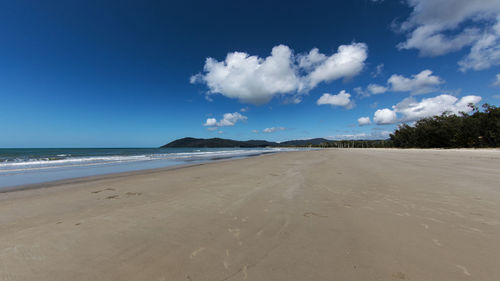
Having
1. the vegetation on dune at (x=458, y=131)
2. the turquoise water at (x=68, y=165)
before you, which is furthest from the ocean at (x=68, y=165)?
the vegetation on dune at (x=458, y=131)

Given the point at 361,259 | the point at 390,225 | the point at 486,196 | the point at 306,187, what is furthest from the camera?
the point at 306,187

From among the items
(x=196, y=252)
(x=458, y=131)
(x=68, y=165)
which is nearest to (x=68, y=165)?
(x=68, y=165)

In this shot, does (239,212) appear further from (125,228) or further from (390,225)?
(390,225)

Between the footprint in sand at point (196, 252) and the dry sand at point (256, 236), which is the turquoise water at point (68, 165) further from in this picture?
the footprint in sand at point (196, 252)

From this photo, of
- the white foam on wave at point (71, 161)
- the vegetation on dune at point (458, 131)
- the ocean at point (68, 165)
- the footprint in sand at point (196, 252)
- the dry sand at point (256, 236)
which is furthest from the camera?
the vegetation on dune at point (458, 131)

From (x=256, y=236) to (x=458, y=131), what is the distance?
66.5 m

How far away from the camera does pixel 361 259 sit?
2330 millimetres

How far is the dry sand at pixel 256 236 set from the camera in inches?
84.7

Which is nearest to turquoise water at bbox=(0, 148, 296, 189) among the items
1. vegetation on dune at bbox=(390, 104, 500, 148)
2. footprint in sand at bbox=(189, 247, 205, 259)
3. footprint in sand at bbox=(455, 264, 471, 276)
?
footprint in sand at bbox=(189, 247, 205, 259)

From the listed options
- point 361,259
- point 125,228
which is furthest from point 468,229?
point 125,228

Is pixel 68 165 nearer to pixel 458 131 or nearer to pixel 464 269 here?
pixel 464 269

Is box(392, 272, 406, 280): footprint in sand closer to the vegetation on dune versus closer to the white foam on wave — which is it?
the white foam on wave

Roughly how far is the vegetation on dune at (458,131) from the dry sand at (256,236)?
183 feet

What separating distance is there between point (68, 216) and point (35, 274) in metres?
2.33
